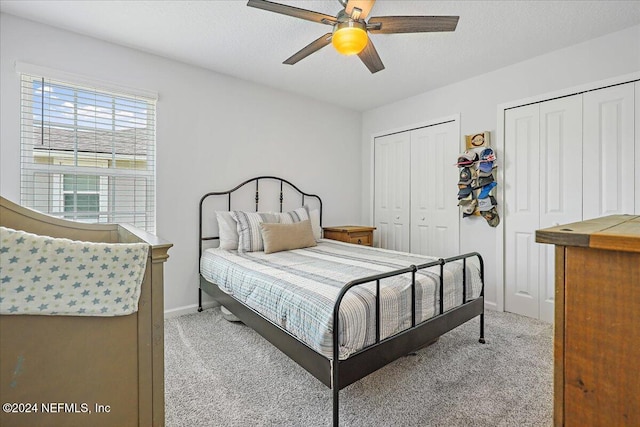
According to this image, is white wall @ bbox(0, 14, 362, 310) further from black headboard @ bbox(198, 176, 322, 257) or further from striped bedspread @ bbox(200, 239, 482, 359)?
striped bedspread @ bbox(200, 239, 482, 359)

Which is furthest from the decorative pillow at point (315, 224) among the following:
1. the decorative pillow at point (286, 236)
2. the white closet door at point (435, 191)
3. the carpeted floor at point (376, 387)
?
the carpeted floor at point (376, 387)

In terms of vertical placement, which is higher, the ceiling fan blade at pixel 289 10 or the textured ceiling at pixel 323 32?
the textured ceiling at pixel 323 32

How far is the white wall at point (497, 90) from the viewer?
2.52m

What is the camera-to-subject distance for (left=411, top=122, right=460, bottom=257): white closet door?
3572mm

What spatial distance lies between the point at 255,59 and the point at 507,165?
276 cm

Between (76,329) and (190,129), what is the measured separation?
2.53 meters

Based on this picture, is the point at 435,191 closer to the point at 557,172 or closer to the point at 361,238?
the point at 361,238

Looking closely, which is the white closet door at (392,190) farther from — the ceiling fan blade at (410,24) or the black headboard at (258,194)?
the ceiling fan blade at (410,24)

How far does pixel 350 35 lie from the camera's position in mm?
1829

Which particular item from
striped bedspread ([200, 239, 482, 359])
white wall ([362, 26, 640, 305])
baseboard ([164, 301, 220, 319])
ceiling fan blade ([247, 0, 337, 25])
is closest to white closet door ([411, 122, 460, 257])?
white wall ([362, 26, 640, 305])

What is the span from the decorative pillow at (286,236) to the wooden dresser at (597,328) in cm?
246

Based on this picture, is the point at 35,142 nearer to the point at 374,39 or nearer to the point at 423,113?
the point at 374,39

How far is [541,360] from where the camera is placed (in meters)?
2.14

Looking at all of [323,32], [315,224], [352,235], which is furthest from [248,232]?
[323,32]
